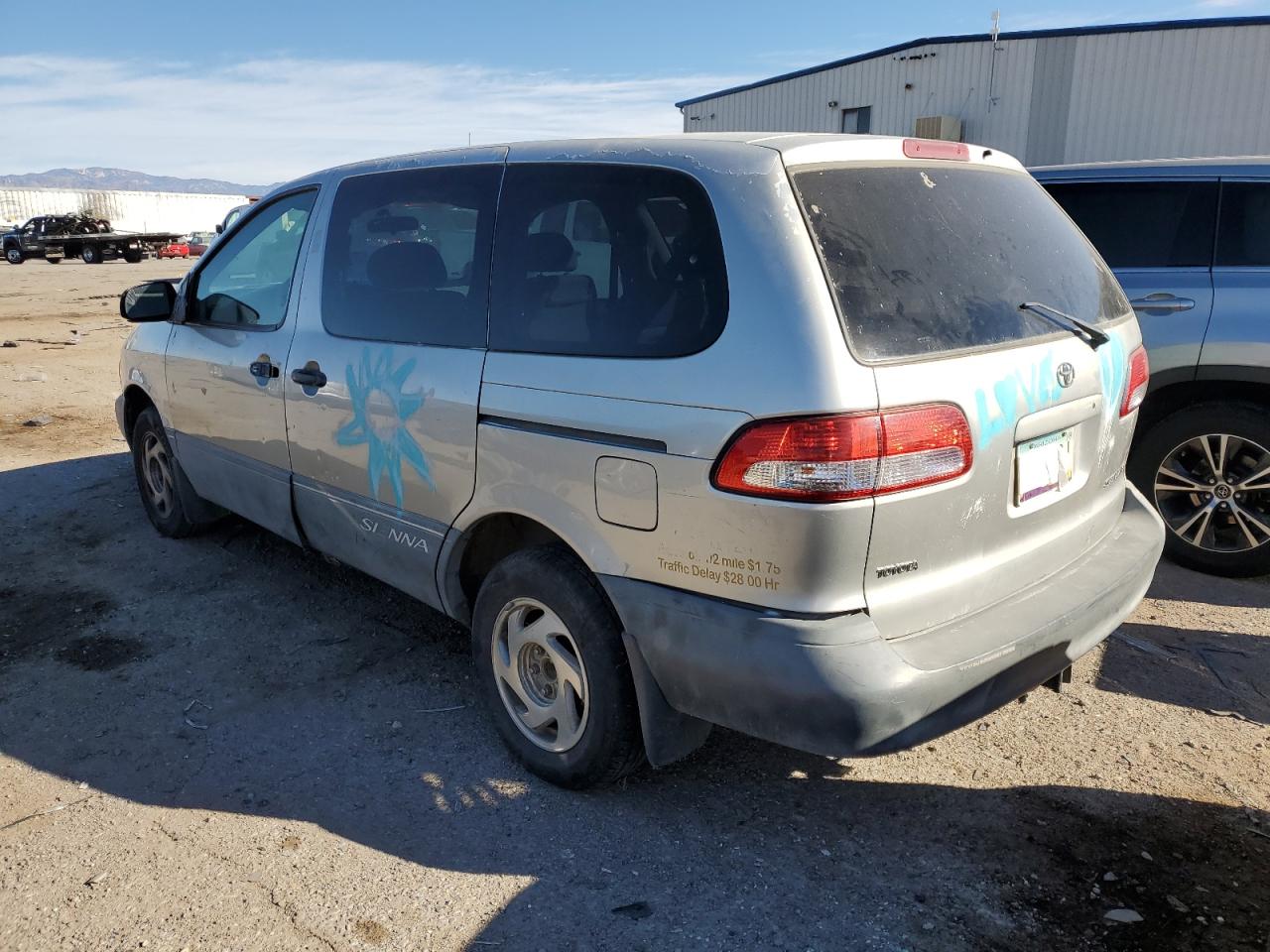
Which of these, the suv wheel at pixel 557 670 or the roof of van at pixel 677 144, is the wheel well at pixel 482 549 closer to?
the suv wheel at pixel 557 670

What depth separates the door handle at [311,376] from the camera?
12.2 feet

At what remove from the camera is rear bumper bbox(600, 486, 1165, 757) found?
2.34 meters

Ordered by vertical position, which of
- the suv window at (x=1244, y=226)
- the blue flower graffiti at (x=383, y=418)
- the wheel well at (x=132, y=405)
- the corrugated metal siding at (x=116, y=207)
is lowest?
the wheel well at (x=132, y=405)

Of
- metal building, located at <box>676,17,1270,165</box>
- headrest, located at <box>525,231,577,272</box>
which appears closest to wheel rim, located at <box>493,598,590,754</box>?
headrest, located at <box>525,231,577,272</box>

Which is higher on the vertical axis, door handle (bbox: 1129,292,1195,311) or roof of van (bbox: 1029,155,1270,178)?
roof of van (bbox: 1029,155,1270,178)

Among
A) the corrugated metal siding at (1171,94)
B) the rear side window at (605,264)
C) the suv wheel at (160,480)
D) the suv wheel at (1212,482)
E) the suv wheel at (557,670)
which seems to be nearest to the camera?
the rear side window at (605,264)

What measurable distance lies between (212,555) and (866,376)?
4.07 metres

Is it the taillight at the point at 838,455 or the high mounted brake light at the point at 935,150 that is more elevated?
the high mounted brake light at the point at 935,150

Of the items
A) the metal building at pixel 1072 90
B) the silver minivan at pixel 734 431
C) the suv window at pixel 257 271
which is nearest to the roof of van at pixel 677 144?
the silver minivan at pixel 734 431

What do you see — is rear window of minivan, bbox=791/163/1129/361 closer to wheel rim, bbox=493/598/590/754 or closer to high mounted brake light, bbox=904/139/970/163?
high mounted brake light, bbox=904/139/970/163

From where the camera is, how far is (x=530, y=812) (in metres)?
3.01

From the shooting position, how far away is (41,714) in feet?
12.0

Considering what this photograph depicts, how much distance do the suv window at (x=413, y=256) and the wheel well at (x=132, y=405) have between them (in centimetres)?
226

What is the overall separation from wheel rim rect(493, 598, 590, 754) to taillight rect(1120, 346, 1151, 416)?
1943 millimetres
